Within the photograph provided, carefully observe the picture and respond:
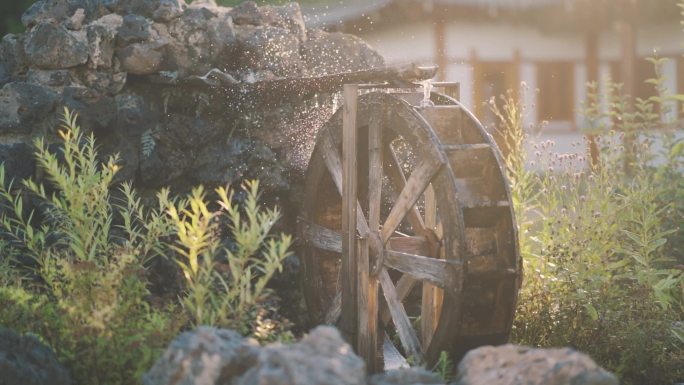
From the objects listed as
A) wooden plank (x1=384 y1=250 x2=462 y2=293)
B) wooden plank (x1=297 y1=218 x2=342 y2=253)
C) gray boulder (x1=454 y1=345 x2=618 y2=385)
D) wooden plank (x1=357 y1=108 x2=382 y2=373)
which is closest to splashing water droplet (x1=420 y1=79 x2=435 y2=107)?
wooden plank (x1=357 y1=108 x2=382 y2=373)

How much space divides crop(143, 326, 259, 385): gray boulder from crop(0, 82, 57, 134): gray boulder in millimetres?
3399

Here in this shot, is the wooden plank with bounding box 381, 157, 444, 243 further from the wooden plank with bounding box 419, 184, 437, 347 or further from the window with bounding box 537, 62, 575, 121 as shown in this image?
the window with bounding box 537, 62, 575, 121

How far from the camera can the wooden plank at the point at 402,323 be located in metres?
6.01

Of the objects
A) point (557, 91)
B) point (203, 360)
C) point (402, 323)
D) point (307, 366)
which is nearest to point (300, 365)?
point (307, 366)

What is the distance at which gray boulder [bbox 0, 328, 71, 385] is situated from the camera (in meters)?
3.79

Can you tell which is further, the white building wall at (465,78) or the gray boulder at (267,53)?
the white building wall at (465,78)

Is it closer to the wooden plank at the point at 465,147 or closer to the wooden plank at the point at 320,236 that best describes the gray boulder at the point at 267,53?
the wooden plank at the point at 320,236

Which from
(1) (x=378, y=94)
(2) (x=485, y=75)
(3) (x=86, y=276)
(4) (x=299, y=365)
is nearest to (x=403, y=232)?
(1) (x=378, y=94)

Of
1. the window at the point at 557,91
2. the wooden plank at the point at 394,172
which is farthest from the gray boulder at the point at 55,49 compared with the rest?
the window at the point at 557,91

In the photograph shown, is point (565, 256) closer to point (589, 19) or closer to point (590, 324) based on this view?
point (590, 324)

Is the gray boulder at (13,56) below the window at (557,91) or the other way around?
the other way around

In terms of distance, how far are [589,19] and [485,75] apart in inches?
67.8

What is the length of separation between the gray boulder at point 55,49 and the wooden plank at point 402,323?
247 cm

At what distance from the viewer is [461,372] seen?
151 inches
